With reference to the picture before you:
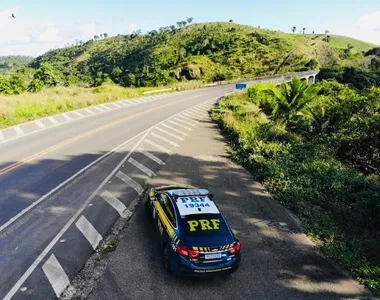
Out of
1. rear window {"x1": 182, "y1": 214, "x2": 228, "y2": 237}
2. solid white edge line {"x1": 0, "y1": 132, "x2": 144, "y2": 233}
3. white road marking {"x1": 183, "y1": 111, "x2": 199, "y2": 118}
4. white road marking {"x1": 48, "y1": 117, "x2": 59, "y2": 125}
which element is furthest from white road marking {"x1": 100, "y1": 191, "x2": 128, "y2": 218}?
white road marking {"x1": 183, "y1": 111, "x2": 199, "y2": 118}

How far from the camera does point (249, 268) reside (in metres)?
9.05

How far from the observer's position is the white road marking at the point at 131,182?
45.3ft

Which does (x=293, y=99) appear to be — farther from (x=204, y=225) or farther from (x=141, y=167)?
(x=204, y=225)

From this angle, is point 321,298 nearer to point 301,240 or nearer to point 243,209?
point 301,240

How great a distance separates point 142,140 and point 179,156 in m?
3.84

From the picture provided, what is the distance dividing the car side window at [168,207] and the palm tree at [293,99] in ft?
59.8

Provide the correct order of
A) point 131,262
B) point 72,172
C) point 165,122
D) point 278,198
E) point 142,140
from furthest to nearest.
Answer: point 165,122 → point 142,140 → point 72,172 → point 278,198 → point 131,262

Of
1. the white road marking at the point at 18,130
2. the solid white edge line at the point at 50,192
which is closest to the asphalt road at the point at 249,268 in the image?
the solid white edge line at the point at 50,192

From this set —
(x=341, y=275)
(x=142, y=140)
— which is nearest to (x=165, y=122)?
(x=142, y=140)

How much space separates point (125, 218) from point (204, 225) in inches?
151

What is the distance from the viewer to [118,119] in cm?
2731

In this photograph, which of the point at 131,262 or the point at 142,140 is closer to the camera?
the point at 131,262

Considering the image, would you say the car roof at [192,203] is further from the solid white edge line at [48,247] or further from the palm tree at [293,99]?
the palm tree at [293,99]

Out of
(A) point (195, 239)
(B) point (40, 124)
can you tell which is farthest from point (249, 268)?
(B) point (40, 124)
